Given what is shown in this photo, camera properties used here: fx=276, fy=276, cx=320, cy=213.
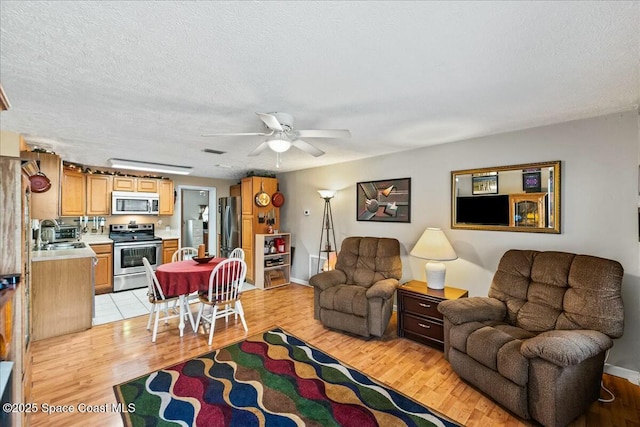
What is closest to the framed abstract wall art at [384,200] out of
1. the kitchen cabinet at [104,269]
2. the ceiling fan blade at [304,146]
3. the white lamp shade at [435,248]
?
the white lamp shade at [435,248]

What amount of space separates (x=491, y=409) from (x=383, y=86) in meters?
2.47

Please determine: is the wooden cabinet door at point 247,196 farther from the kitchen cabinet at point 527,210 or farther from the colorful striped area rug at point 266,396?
the kitchen cabinet at point 527,210

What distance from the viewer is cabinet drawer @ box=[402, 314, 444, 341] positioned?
9.53ft

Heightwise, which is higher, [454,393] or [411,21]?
[411,21]

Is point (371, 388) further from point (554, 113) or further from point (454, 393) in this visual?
point (554, 113)

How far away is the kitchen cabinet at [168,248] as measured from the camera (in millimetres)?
5398

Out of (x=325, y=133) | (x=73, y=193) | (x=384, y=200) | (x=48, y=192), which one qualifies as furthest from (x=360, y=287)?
(x=73, y=193)

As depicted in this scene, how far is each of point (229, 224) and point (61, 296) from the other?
2903 mm

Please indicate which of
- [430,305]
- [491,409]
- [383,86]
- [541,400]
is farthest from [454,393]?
[383,86]

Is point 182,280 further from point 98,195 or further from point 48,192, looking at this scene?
point 98,195

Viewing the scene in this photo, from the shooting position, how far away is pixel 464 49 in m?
1.47

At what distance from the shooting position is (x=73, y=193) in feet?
15.0

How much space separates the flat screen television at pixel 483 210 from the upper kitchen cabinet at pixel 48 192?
479 centimetres

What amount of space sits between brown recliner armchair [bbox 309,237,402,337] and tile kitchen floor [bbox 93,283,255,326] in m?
1.46
